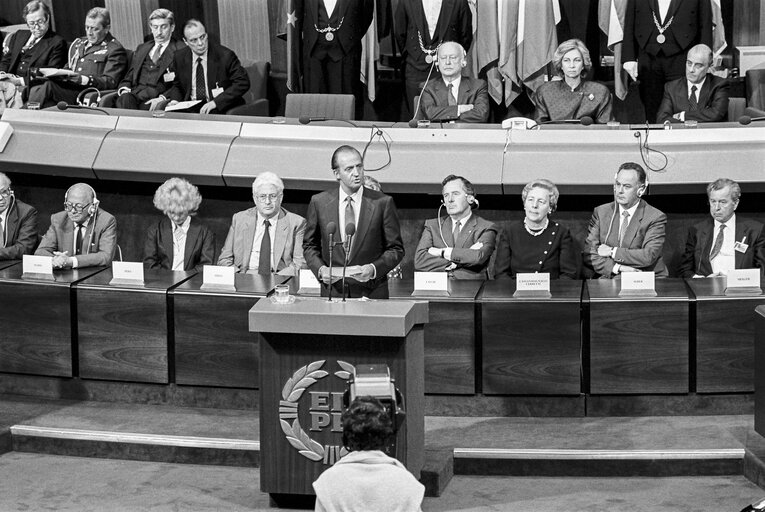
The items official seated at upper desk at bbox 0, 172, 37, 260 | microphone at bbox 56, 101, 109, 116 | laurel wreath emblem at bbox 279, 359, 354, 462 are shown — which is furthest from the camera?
microphone at bbox 56, 101, 109, 116

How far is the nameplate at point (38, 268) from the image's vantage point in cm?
563

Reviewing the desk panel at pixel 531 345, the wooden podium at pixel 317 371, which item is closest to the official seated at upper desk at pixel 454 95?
the desk panel at pixel 531 345

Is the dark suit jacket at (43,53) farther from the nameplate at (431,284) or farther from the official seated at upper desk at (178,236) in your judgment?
the nameplate at (431,284)

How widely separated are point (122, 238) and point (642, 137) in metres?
2.76

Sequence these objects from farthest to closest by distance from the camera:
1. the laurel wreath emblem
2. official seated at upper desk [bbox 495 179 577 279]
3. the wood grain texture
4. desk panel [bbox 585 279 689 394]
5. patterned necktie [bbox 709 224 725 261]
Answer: patterned necktie [bbox 709 224 725 261], official seated at upper desk [bbox 495 179 577 279], the wood grain texture, desk panel [bbox 585 279 689 394], the laurel wreath emblem

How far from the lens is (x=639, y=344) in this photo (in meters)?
5.20

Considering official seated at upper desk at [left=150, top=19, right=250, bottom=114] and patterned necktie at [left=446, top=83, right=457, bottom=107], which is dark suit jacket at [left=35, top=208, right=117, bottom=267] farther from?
patterned necktie at [left=446, top=83, right=457, bottom=107]

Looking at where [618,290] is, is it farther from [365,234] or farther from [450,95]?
[450,95]

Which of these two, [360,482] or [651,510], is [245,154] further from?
[360,482]

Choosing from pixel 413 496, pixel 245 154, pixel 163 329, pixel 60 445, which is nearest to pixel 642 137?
pixel 245 154

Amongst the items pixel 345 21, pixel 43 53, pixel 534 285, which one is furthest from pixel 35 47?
pixel 534 285

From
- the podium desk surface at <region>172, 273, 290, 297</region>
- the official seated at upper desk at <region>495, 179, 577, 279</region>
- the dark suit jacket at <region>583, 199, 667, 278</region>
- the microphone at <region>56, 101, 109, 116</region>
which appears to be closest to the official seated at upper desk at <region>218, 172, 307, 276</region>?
the podium desk surface at <region>172, 273, 290, 297</region>

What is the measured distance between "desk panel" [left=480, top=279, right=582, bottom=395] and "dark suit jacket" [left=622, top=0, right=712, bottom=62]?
108 inches

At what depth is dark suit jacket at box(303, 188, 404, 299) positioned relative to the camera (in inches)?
200
